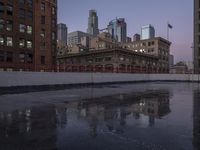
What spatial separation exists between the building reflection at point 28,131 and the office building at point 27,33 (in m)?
33.0

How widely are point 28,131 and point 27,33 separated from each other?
44.0 meters

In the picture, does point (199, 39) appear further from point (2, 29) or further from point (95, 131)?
point (95, 131)

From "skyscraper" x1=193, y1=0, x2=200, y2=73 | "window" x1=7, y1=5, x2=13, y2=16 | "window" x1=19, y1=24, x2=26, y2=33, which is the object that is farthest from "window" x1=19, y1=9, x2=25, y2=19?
"skyscraper" x1=193, y1=0, x2=200, y2=73

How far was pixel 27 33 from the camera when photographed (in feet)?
152

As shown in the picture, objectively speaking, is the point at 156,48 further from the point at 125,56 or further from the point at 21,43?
the point at 21,43

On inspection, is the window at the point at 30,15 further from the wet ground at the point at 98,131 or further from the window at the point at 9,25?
the wet ground at the point at 98,131

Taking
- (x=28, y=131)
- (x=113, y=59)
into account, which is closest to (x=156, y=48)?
(x=113, y=59)

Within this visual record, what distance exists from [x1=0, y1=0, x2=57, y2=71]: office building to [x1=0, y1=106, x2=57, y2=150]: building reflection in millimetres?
33006

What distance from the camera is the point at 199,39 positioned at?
64625mm

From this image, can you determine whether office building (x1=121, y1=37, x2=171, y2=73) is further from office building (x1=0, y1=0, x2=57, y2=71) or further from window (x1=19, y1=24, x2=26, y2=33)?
window (x1=19, y1=24, x2=26, y2=33)

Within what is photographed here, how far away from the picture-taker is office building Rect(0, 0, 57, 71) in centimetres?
4228

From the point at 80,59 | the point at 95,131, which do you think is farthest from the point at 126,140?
the point at 80,59

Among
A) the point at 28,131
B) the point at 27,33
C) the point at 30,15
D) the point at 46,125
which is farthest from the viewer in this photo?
the point at 30,15

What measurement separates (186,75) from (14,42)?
4005 centimetres
